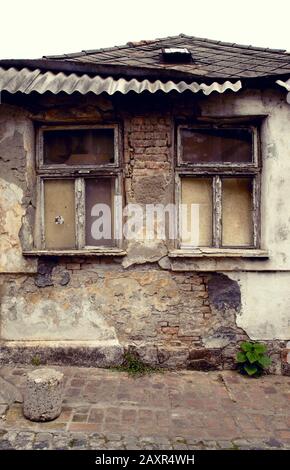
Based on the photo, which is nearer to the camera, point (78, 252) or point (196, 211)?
point (78, 252)

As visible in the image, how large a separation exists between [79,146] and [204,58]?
87.1 inches

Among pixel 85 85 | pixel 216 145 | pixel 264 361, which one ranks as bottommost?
pixel 264 361

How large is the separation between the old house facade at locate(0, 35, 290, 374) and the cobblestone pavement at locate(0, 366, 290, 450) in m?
0.33

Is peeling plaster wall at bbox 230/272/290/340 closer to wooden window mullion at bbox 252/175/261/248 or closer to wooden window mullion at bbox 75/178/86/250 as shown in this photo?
wooden window mullion at bbox 252/175/261/248

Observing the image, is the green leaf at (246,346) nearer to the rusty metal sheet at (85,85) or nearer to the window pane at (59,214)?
the window pane at (59,214)

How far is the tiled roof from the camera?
14.4 ft

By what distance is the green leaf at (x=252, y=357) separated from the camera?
4.28 m

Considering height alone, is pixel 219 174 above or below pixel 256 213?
above

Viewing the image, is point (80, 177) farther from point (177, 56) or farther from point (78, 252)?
point (177, 56)

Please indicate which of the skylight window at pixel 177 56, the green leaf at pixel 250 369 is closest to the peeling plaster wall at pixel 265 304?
the green leaf at pixel 250 369

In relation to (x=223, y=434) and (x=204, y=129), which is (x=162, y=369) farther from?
(x=204, y=129)

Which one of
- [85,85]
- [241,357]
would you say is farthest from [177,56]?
[241,357]

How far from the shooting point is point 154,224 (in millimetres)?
4496

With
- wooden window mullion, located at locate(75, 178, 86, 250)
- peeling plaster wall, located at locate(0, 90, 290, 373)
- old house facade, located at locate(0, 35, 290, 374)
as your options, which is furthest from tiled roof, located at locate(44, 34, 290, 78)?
wooden window mullion, located at locate(75, 178, 86, 250)
